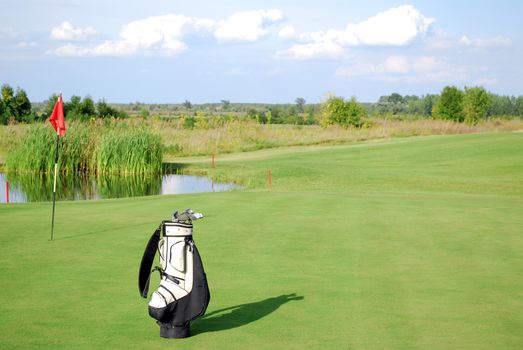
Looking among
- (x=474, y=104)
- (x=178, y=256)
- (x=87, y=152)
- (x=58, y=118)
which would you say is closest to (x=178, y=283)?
(x=178, y=256)

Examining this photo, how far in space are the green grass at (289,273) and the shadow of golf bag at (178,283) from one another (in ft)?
0.69

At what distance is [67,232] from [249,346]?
21.4ft

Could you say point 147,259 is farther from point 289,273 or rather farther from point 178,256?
point 289,273

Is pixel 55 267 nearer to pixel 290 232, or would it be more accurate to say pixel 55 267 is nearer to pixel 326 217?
pixel 290 232

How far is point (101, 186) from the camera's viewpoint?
28.8 meters

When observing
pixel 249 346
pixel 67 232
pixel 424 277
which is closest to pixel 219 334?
pixel 249 346

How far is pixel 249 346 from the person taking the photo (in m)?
6.08

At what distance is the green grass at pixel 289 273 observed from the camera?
645 cm

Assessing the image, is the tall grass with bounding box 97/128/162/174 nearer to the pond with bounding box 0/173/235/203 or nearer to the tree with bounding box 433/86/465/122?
the pond with bounding box 0/173/235/203

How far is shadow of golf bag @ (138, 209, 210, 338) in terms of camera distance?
614cm

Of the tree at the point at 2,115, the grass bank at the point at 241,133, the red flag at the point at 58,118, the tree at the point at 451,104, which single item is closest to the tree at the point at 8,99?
the tree at the point at 2,115

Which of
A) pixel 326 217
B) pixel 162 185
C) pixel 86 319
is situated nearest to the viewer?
pixel 86 319

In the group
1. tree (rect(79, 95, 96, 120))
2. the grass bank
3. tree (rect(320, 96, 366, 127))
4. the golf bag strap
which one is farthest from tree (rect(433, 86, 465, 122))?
the golf bag strap

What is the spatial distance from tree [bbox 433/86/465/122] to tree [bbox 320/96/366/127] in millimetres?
9889
